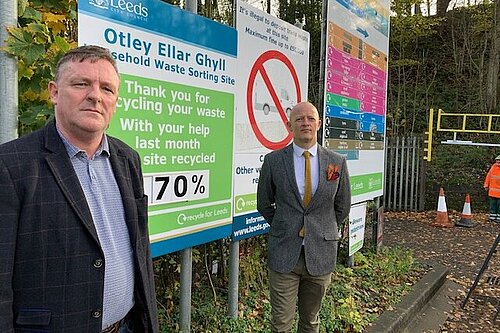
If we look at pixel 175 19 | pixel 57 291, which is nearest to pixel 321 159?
pixel 175 19

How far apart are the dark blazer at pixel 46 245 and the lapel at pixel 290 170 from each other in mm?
1877

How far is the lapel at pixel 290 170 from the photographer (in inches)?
130

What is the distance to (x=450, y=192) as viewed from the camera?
13602mm

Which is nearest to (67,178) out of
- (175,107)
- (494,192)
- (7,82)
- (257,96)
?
(7,82)

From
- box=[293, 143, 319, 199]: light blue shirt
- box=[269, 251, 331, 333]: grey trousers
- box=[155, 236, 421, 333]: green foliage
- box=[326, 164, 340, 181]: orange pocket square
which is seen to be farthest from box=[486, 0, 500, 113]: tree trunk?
box=[269, 251, 331, 333]: grey trousers

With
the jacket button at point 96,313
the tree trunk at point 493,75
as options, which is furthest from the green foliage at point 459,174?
the jacket button at point 96,313

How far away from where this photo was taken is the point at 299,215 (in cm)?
330

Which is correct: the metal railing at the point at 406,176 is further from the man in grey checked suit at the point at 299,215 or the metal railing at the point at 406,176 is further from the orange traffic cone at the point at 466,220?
the man in grey checked suit at the point at 299,215

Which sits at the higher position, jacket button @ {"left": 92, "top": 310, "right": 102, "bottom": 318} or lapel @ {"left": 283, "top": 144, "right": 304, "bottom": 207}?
lapel @ {"left": 283, "top": 144, "right": 304, "bottom": 207}

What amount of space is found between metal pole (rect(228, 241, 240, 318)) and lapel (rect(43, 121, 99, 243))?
2327 mm

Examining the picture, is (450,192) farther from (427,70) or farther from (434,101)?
(427,70)

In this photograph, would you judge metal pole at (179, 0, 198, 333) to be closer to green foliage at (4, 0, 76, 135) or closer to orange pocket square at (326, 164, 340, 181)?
orange pocket square at (326, 164, 340, 181)

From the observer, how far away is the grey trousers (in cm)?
333

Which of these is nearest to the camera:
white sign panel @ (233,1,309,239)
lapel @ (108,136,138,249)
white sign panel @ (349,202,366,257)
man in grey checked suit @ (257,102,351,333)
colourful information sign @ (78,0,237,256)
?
lapel @ (108,136,138,249)
